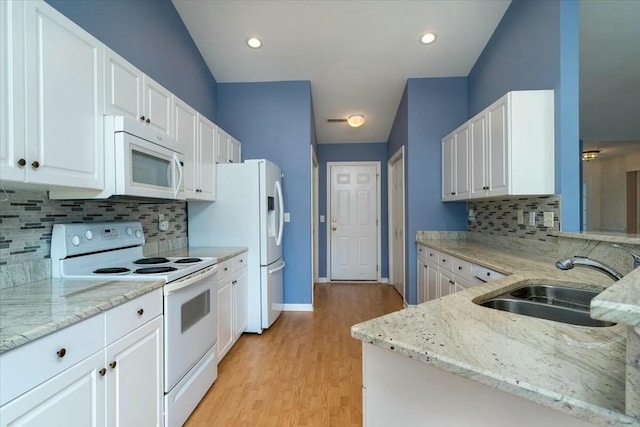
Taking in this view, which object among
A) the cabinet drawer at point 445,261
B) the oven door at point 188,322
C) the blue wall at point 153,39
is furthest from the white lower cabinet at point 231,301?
the cabinet drawer at point 445,261

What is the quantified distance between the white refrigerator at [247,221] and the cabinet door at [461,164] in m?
1.97

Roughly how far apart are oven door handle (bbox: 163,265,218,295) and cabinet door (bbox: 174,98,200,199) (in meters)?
0.74

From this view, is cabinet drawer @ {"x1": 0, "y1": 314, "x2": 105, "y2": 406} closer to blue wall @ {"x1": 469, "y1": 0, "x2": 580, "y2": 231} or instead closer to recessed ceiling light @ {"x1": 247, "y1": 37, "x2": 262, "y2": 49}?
blue wall @ {"x1": 469, "y1": 0, "x2": 580, "y2": 231}

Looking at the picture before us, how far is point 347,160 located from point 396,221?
4.70 ft

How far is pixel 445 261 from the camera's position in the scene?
2725mm

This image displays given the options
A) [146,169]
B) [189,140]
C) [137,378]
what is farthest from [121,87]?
[137,378]

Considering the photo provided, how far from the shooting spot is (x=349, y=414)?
1771 millimetres

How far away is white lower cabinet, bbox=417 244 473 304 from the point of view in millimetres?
2391

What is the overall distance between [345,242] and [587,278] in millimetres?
3877

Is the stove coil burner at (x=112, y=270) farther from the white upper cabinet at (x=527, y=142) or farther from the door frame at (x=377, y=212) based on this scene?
the door frame at (x=377, y=212)

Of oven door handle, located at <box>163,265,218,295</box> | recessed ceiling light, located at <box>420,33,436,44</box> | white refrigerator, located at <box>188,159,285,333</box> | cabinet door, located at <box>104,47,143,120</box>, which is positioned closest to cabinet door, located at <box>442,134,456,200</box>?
recessed ceiling light, located at <box>420,33,436,44</box>

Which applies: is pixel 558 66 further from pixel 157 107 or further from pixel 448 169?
pixel 157 107

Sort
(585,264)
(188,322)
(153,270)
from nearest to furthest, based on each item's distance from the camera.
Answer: (585,264) < (153,270) < (188,322)

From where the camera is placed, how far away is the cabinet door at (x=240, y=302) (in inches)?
105
